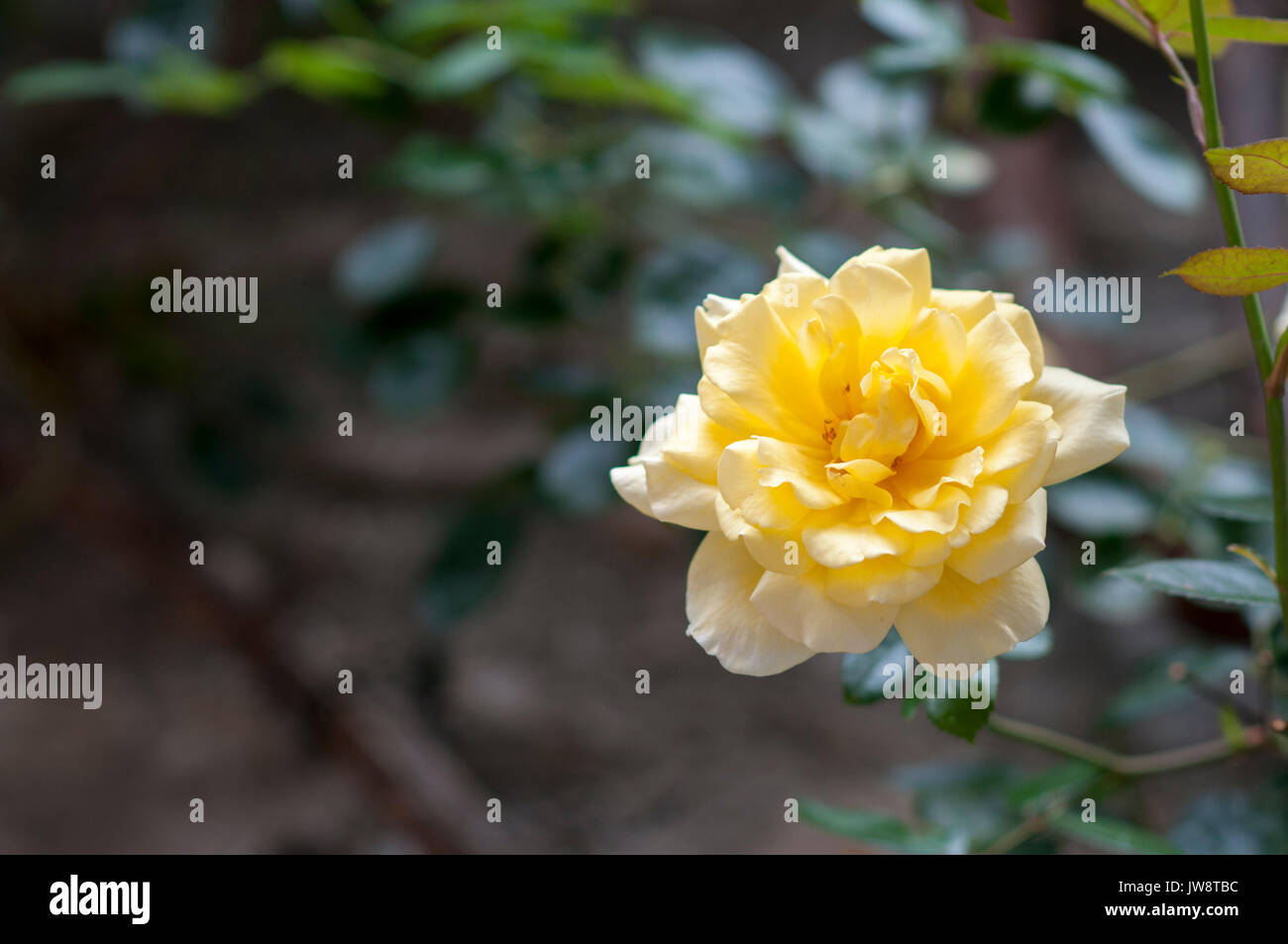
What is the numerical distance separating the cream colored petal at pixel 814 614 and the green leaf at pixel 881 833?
11.4 inches

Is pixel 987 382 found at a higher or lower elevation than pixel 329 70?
lower

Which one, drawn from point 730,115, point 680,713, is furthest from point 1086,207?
point 680,713

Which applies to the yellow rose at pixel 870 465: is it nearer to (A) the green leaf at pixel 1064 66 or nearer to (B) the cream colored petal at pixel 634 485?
(B) the cream colored petal at pixel 634 485

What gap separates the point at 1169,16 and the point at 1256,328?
145mm

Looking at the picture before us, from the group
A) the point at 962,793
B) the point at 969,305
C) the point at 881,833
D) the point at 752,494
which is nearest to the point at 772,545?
the point at 752,494

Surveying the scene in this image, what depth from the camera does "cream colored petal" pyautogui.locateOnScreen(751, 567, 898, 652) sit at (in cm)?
32

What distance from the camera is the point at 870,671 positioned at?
1.40ft

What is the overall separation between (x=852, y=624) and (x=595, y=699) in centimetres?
127

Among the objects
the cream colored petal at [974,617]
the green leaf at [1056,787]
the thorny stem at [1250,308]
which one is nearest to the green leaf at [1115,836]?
the green leaf at [1056,787]

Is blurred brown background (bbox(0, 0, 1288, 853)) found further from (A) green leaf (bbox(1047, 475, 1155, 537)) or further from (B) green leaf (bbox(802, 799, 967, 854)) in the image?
(B) green leaf (bbox(802, 799, 967, 854))

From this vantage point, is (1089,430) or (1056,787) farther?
(1056,787)

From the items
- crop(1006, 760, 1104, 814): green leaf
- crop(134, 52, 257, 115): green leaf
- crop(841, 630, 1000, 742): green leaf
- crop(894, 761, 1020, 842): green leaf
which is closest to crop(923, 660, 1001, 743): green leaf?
crop(841, 630, 1000, 742): green leaf

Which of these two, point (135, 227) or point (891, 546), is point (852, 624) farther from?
point (135, 227)

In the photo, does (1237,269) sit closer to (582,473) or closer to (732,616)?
(732,616)
